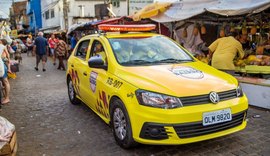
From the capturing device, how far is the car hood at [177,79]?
153 inches

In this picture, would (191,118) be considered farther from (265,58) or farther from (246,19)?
(246,19)

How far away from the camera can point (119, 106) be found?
4266mm

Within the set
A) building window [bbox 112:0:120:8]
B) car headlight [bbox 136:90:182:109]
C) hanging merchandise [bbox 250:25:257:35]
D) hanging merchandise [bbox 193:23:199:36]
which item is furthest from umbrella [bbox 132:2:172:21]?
building window [bbox 112:0:120:8]

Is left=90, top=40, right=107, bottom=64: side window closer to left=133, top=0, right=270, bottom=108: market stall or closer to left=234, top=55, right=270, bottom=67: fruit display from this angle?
left=133, top=0, right=270, bottom=108: market stall

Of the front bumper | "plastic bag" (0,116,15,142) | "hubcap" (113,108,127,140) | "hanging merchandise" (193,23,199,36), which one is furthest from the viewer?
"hanging merchandise" (193,23,199,36)

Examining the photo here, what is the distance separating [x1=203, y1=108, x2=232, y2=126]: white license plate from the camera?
3.83 m

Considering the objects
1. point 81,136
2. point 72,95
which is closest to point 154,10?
point 72,95

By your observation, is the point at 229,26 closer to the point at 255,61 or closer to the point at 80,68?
the point at 255,61

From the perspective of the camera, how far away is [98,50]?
5512mm

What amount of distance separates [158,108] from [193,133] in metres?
0.57

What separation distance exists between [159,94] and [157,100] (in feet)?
0.27

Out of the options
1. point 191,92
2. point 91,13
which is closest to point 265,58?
point 191,92

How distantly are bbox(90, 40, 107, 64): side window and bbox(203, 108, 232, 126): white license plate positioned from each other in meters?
1.99

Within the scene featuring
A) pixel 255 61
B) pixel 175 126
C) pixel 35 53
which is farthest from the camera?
pixel 35 53
